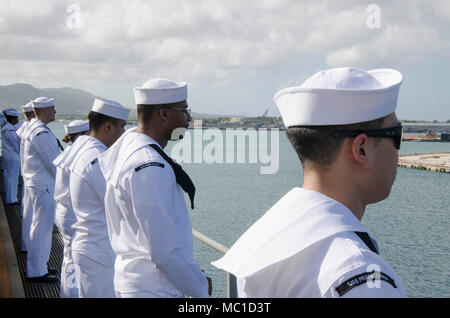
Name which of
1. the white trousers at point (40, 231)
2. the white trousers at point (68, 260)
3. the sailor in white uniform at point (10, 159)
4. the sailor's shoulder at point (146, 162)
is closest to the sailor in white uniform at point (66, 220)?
the white trousers at point (68, 260)

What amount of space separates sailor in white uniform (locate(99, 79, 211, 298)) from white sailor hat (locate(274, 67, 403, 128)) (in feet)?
4.15

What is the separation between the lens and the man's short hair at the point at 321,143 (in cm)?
156

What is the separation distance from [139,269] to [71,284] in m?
2.26

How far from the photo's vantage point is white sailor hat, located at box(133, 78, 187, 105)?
3.37 meters

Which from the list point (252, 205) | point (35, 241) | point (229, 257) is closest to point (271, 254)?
point (229, 257)

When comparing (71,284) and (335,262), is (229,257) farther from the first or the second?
(71,284)

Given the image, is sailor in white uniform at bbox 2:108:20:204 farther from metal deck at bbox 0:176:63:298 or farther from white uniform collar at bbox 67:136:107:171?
white uniform collar at bbox 67:136:107:171

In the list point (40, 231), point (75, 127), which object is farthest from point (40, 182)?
point (75, 127)

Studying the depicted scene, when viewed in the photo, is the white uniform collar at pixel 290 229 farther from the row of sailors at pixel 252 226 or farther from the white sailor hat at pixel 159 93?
the white sailor hat at pixel 159 93

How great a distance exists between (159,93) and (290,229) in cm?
217

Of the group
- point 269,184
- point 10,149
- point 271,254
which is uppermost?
point 271,254

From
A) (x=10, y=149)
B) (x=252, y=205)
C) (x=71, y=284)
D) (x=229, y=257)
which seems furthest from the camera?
(x=252, y=205)

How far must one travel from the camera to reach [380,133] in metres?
1.57
